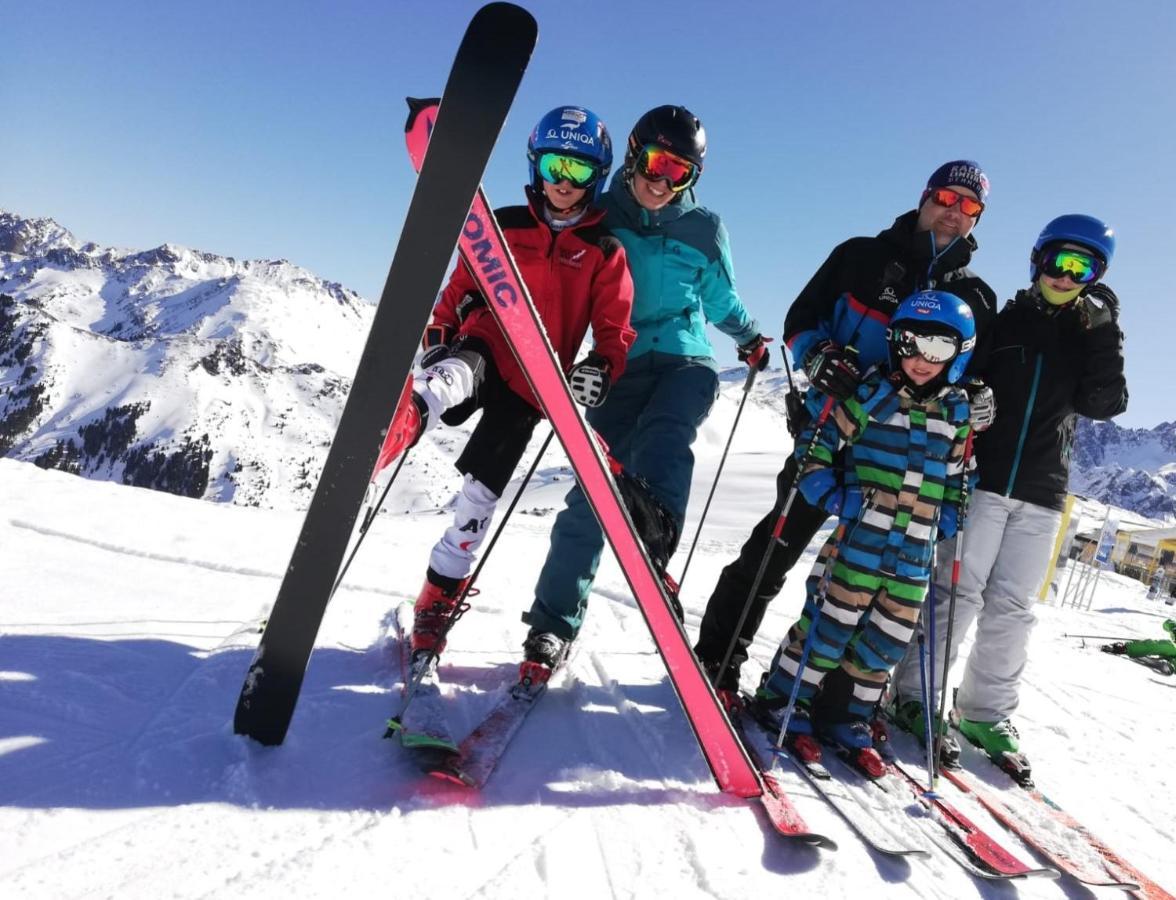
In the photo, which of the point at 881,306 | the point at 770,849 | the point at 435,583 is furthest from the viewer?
the point at 881,306

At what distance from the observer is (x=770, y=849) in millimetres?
2244

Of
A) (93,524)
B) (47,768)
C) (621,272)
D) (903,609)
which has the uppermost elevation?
(621,272)

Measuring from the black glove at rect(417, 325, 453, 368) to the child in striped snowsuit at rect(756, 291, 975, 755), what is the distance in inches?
69.0

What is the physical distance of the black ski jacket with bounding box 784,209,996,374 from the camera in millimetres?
3475

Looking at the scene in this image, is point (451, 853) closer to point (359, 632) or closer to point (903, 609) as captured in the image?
point (359, 632)

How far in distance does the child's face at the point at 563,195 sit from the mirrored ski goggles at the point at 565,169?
2 cm

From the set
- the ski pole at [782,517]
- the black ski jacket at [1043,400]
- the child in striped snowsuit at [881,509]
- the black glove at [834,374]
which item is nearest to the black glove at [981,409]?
the child in striped snowsuit at [881,509]

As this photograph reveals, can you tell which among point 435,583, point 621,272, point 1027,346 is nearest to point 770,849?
point 435,583

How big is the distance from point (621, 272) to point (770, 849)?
241cm

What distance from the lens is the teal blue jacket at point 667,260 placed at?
357cm

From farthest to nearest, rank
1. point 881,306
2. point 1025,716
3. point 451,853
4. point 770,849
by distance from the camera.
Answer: point 1025,716 → point 881,306 → point 770,849 → point 451,853

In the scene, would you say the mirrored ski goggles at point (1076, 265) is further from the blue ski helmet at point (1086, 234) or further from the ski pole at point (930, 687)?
the ski pole at point (930, 687)

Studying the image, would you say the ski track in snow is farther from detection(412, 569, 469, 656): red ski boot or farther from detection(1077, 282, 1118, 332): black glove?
detection(1077, 282, 1118, 332): black glove

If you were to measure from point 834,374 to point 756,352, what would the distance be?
0.92 m
